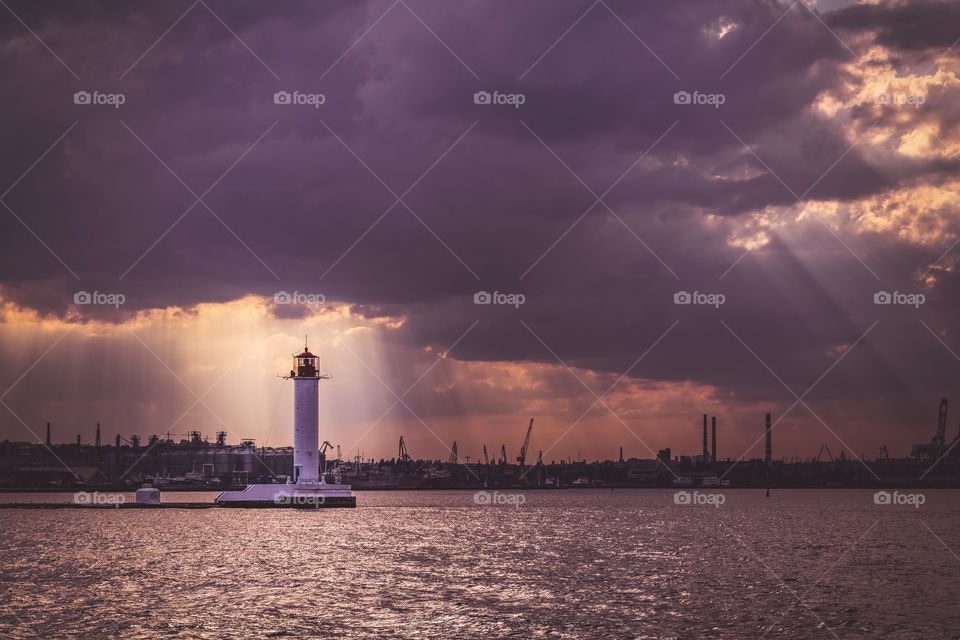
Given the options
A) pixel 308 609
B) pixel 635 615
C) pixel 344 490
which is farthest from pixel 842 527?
pixel 308 609

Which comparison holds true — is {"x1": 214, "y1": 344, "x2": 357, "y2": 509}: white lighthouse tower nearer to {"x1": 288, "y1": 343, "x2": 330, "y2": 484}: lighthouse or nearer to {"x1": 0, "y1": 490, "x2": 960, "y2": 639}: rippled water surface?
{"x1": 288, "y1": 343, "x2": 330, "y2": 484}: lighthouse

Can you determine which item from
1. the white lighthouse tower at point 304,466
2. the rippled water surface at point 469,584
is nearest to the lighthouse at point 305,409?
the white lighthouse tower at point 304,466

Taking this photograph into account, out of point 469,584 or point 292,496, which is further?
point 292,496

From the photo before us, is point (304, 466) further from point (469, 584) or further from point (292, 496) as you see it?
point (469, 584)

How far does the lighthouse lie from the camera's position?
105625 millimetres

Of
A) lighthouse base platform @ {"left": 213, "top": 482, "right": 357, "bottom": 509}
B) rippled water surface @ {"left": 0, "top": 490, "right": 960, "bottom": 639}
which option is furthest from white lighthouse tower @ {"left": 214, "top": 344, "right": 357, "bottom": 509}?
rippled water surface @ {"left": 0, "top": 490, "right": 960, "bottom": 639}

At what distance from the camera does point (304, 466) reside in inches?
4230

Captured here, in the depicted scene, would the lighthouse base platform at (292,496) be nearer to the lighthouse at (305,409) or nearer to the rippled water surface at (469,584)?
the lighthouse at (305,409)

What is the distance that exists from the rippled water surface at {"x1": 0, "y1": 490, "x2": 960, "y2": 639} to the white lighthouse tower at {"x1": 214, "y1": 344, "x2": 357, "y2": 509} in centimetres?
1665

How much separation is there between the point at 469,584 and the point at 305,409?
6161 centimetres

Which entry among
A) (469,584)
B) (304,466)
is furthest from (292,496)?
(469,584)

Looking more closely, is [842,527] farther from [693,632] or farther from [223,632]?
[223,632]

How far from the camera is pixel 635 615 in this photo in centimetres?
3803

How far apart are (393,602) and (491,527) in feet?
196
